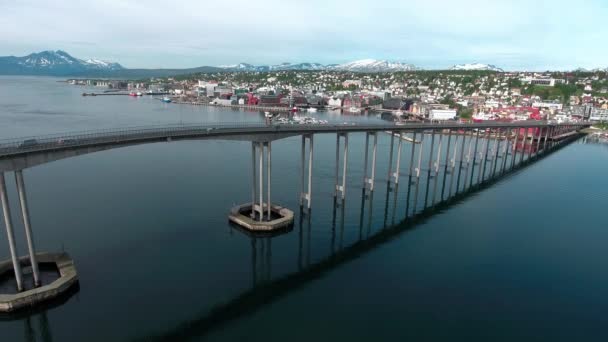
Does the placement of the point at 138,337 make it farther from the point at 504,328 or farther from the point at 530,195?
the point at 530,195

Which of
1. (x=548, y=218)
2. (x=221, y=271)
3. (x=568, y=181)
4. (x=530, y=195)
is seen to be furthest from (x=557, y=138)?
(x=221, y=271)

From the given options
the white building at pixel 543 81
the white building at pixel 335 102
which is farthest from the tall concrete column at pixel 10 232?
the white building at pixel 543 81

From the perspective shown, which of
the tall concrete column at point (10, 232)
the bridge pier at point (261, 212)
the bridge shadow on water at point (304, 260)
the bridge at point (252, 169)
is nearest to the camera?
the tall concrete column at point (10, 232)

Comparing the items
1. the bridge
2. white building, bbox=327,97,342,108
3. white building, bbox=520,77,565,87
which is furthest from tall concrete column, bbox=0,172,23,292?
white building, bbox=520,77,565,87

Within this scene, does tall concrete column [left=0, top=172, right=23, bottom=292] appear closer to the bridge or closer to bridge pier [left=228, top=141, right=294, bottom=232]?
the bridge

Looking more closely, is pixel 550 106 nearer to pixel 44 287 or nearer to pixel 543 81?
pixel 543 81

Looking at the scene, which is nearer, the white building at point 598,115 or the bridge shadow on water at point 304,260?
the bridge shadow on water at point 304,260

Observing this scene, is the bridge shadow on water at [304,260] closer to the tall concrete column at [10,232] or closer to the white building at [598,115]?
the tall concrete column at [10,232]
